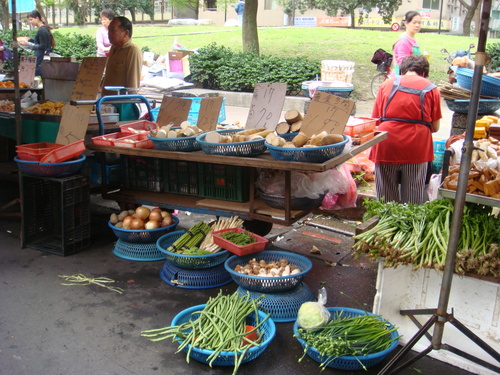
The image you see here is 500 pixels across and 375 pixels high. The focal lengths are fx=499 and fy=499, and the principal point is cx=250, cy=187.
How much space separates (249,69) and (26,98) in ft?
24.6

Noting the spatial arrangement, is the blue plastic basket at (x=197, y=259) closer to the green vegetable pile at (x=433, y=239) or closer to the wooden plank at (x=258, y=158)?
the wooden plank at (x=258, y=158)

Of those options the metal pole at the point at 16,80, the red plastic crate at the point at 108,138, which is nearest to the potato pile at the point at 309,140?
the red plastic crate at the point at 108,138

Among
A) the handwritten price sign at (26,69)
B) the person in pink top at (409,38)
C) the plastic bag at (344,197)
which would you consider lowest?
the plastic bag at (344,197)

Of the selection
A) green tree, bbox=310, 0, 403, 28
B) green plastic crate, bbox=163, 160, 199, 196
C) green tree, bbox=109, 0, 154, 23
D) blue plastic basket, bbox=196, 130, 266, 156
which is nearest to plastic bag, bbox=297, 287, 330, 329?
blue plastic basket, bbox=196, 130, 266, 156

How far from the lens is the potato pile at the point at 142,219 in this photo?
4.59 m

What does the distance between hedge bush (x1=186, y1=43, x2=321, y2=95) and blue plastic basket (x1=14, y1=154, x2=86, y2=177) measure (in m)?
8.76

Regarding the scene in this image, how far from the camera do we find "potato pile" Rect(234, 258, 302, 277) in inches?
144

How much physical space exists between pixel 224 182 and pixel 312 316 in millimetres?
1758

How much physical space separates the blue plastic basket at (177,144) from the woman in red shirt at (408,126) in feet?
5.93

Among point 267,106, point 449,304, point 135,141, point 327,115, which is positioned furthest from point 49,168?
point 449,304

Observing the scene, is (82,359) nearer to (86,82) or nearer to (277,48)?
(86,82)

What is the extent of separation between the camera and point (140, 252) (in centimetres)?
462

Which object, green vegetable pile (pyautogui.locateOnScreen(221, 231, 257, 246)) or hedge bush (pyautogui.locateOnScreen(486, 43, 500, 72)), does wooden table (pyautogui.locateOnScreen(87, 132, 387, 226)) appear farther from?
hedge bush (pyautogui.locateOnScreen(486, 43, 500, 72))

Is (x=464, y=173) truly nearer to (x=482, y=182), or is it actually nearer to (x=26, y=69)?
(x=482, y=182)
